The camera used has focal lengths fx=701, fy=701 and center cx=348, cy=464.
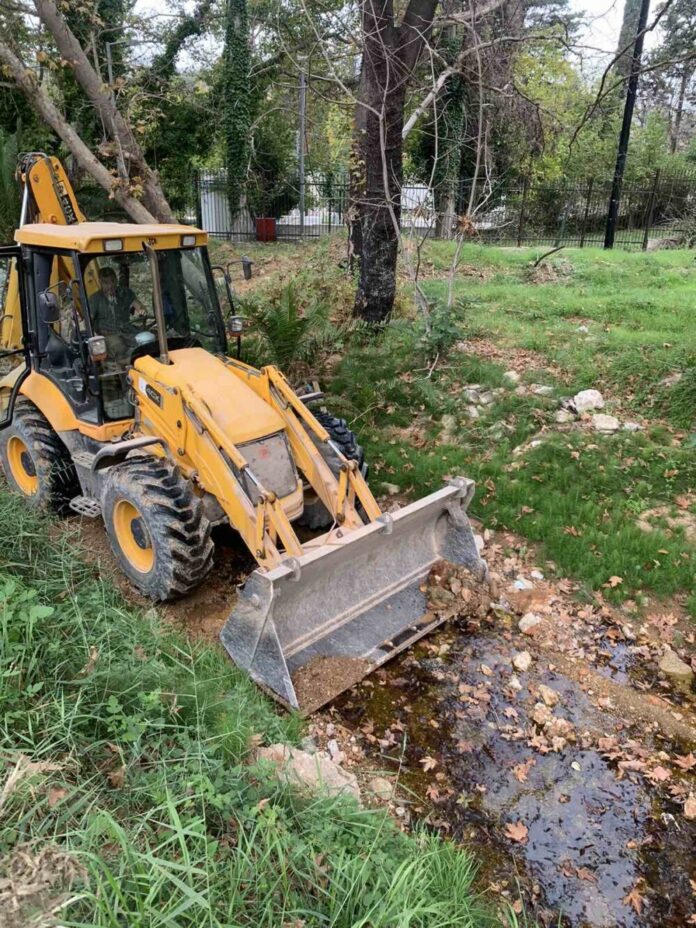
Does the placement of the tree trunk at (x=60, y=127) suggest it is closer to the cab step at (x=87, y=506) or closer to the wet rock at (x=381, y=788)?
the cab step at (x=87, y=506)

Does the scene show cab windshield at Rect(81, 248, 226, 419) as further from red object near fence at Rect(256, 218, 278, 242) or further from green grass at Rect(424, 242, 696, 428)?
red object near fence at Rect(256, 218, 278, 242)

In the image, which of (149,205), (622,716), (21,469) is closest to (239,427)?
(21,469)

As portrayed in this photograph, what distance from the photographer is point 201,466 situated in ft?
16.2

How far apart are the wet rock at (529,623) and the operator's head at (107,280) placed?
3.95 meters

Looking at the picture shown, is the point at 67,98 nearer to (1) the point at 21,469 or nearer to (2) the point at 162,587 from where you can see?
(1) the point at 21,469

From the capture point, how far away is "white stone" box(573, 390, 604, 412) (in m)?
7.33

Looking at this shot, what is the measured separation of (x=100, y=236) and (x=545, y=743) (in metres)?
4.46

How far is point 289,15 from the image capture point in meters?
17.6

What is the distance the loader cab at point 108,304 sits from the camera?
5160 mm

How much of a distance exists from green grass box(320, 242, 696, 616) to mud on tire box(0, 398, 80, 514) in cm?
291

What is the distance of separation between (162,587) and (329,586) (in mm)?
1177

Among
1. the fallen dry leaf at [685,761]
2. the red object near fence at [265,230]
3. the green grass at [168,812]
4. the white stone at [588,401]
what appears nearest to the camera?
the green grass at [168,812]

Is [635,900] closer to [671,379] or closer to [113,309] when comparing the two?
[113,309]

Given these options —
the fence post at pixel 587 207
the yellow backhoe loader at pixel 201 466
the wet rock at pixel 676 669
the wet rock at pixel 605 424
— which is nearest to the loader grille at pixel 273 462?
the yellow backhoe loader at pixel 201 466
